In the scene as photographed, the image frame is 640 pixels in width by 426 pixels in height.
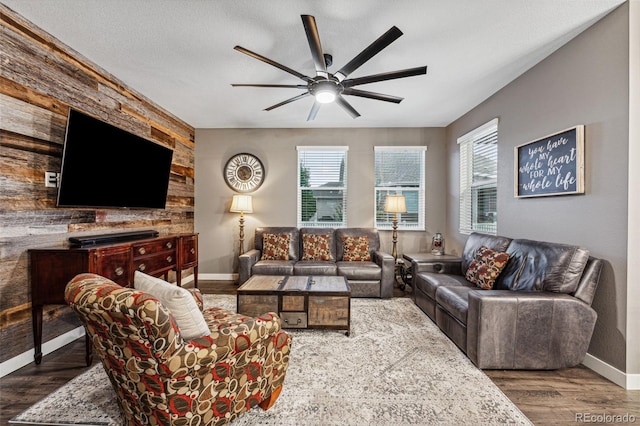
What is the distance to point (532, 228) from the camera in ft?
9.45

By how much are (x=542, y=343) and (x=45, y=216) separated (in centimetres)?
409

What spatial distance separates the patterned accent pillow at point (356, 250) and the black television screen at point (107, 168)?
2.72 metres

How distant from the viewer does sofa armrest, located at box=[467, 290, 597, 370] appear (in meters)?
2.10

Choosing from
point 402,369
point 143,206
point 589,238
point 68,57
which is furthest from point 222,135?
point 589,238

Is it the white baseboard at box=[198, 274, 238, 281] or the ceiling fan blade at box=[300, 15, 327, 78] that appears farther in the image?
the white baseboard at box=[198, 274, 238, 281]

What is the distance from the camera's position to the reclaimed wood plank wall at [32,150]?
6.91ft

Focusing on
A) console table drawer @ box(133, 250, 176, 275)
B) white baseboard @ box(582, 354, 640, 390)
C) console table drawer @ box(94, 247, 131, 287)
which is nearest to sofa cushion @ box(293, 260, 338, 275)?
console table drawer @ box(133, 250, 176, 275)

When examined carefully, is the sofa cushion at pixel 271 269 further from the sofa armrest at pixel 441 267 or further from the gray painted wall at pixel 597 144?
the gray painted wall at pixel 597 144

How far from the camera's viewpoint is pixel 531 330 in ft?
6.95

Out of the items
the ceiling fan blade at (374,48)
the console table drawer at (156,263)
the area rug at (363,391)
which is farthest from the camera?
the console table drawer at (156,263)

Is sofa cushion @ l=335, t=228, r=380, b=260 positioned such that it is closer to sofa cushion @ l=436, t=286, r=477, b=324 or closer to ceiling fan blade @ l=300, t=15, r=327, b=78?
sofa cushion @ l=436, t=286, r=477, b=324

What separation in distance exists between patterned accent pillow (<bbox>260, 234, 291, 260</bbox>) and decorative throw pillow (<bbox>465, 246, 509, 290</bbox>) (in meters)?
2.58

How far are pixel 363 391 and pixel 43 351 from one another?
2.67 meters

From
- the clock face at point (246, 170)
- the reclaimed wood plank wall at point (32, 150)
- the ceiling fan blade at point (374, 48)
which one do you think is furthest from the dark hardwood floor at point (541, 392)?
the clock face at point (246, 170)
